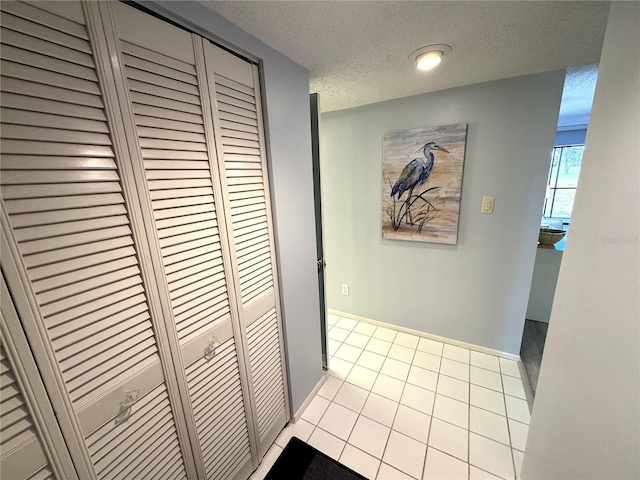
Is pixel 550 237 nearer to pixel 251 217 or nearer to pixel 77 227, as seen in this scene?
pixel 251 217

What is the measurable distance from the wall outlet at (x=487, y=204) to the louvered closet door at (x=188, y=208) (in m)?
1.96

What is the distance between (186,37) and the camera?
90 cm

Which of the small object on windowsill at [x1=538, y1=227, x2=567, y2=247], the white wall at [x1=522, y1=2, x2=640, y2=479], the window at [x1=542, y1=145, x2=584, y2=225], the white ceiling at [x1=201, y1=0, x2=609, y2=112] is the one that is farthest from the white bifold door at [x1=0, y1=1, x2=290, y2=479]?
the window at [x1=542, y1=145, x2=584, y2=225]

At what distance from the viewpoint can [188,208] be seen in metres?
0.96

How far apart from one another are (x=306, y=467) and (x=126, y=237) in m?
1.56

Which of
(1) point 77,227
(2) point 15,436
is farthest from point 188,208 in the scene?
(2) point 15,436

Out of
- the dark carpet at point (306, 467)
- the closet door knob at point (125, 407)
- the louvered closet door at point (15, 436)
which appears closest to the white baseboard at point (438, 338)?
the dark carpet at point (306, 467)

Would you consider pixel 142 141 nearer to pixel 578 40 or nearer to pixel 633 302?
pixel 633 302

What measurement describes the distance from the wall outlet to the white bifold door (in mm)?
1736

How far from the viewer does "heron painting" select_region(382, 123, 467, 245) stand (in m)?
1.99

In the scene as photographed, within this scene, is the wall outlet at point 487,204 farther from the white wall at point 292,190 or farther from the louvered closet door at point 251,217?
the louvered closet door at point 251,217

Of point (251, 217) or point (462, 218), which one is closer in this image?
point (251, 217)

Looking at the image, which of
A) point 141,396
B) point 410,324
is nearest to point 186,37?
point 141,396

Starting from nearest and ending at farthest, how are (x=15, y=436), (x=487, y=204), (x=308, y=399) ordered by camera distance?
(x=15, y=436), (x=308, y=399), (x=487, y=204)
